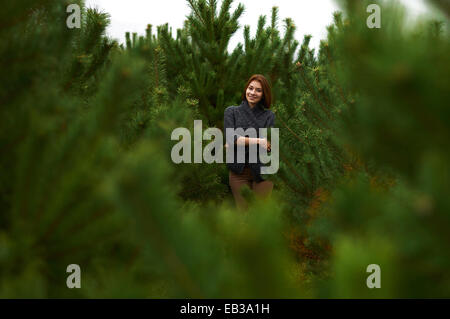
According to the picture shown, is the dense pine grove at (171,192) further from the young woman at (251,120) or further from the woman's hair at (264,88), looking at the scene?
the woman's hair at (264,88)

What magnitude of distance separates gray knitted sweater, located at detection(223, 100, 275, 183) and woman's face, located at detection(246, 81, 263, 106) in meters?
0.06

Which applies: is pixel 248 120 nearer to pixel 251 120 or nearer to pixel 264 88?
pixel 251 120

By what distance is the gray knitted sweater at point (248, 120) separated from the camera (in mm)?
4141

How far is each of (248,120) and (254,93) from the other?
35 cm

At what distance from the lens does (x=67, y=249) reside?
34.7 inches

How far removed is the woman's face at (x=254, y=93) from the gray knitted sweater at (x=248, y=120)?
60mm

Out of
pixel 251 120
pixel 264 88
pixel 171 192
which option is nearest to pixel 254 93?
pixel 264 88

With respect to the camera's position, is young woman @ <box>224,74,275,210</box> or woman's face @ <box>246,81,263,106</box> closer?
young woman @ <box>224,74,275,210</box>

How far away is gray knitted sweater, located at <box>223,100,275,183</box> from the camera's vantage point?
4141 millimetres

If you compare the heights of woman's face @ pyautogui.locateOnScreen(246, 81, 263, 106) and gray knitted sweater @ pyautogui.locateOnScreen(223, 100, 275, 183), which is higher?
woman's face @ pyautogui.locateOnScreen(246, 81, 263, 106)

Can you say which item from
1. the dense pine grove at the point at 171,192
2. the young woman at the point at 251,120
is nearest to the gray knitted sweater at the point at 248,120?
the young woman at the point at 251,120

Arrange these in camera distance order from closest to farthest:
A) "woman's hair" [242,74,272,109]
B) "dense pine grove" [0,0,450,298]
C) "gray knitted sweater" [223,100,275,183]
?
"dense pine grove" [0,0,450,298], "gray knitted sweater" [223,100,275,183], "woman's hair" [242,74,272,109]

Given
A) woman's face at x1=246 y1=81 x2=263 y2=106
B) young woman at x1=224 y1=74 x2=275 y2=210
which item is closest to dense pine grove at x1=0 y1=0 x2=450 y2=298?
young woman at x1=224 y1=74 x2=275 y2=210

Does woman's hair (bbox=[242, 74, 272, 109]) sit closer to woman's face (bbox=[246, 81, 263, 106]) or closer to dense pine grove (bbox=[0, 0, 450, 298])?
woman's face (bbox=[246, 81, 263, 106])
